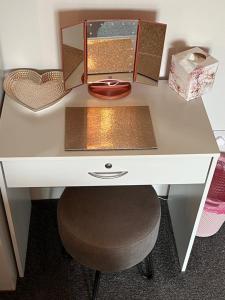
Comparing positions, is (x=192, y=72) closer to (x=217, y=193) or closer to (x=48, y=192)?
(x=217, y=193)

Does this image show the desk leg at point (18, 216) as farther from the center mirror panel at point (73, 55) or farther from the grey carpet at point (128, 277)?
the center mirror panel at point (73, 55)

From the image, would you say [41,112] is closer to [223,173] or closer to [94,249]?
[94,249]

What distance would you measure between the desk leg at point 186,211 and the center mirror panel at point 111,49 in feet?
1.57

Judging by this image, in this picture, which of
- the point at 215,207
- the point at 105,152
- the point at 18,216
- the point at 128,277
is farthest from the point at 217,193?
the point at 18,216

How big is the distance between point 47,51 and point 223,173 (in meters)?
0.95

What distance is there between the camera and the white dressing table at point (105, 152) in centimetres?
126

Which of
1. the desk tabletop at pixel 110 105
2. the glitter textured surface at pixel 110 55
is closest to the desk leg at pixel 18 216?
the desk tabletop at pixel 110 105

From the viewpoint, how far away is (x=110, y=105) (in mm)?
1444

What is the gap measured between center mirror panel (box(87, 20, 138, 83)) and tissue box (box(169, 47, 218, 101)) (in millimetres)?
163

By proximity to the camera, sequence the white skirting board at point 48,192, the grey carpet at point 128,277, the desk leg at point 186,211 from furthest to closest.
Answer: the white skirting board at point 48,192
the grey carpet at point 128,277
the desk leg at point 186,211

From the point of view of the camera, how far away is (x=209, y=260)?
183 cm

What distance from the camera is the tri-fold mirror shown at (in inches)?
53.1

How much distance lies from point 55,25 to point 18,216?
0.76 metres

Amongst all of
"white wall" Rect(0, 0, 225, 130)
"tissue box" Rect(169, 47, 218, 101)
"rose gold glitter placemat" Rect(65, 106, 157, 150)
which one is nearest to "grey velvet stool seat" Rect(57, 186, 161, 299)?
"rose gold glitter placemat" Rect(65, 106, 157, 150)
